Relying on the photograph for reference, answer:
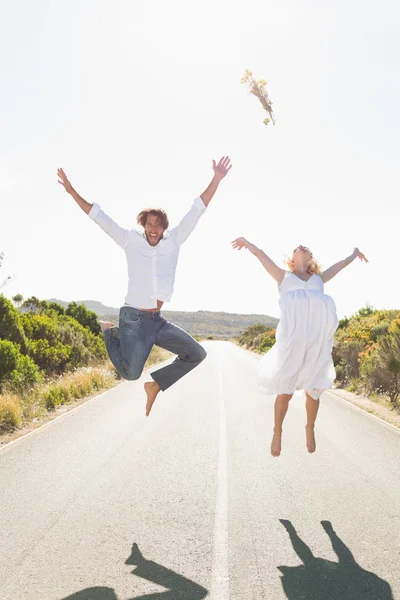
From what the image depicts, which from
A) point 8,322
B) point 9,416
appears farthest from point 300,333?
point 8,322

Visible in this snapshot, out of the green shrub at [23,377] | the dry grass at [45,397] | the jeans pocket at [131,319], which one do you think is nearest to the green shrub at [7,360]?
the green shrub at [23,377]

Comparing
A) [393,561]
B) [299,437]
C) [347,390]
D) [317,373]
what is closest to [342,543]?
[393,561]

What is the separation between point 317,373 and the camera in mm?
5949

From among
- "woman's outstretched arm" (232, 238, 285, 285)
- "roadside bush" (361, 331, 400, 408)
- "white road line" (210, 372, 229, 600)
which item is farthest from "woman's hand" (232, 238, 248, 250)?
"roadside bush" (361, 331, 400, 408)

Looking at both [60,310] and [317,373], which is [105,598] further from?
[60,310]

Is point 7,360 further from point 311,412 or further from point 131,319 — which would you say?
point 311,412

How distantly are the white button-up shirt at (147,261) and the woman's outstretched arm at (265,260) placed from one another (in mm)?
591

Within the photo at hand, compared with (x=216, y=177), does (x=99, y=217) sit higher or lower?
lower

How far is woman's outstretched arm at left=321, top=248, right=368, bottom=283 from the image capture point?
20.6 feet

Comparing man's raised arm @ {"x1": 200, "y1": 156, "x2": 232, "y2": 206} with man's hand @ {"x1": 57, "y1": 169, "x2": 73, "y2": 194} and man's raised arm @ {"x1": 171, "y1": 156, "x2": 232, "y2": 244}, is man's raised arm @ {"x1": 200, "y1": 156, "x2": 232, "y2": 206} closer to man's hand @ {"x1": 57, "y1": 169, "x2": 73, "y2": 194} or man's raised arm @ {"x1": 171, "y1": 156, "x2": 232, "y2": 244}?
man's raised arm @ {"x1": 171, "y1": 156, "x2": 232, "y2": 244}

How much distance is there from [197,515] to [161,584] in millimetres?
1896

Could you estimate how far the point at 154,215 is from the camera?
5703 mm

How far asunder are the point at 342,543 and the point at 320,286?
2.51 meters

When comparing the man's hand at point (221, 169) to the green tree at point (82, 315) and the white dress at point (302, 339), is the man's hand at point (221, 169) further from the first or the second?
the green tree at point (82, 315)
